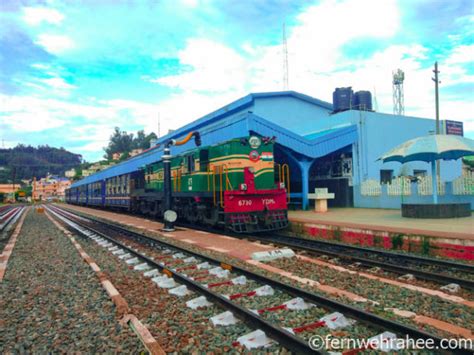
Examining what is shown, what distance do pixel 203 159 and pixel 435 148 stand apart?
8368 mm

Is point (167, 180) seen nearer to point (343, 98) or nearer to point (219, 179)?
point (219, 179)

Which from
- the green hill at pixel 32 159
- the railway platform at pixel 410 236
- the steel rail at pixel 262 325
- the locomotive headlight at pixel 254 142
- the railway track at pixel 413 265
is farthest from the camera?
the green hill at pixel 32 159

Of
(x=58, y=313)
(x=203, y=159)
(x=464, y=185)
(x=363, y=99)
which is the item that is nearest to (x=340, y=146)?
(x=464, y=185)

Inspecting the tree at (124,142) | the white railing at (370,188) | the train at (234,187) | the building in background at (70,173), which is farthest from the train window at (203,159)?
the building in background at (70,173)

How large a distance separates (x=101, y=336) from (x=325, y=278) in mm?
3840

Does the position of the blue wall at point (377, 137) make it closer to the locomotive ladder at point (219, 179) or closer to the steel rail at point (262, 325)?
the locomotive ladder at point (219, 179)

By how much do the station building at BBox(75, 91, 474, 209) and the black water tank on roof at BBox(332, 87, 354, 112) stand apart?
195cm

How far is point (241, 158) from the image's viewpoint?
472 inches

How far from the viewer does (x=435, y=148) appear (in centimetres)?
1276

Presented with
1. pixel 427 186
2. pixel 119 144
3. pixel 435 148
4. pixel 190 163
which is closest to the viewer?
pixel 435 148

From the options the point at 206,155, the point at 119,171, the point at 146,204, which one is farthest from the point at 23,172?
the point at 206,155

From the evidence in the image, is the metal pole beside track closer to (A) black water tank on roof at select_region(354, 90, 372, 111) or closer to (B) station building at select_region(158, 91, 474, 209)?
(B) station building at select_region(158, 91, 474, 209)

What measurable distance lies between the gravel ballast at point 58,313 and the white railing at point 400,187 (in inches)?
555

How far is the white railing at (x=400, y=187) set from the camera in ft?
54.0
